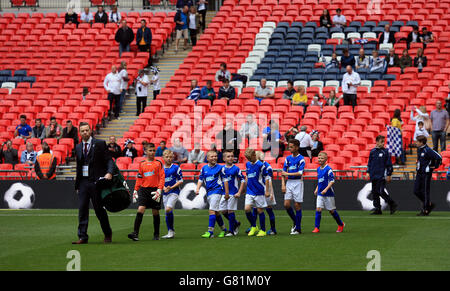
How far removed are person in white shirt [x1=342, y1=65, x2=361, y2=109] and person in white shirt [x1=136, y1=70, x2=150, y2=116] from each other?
698 centimetres

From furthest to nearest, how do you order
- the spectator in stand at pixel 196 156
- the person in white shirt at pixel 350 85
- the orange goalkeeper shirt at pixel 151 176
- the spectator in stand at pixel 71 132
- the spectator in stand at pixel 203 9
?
the spectator in stand at pixel 203 9, the spectator in stand at pixel 71 132, the person in white shirt at pixel 350 85, the spectator in stand at pixel 196 156, the orange goalkeeper shirt at pixel 151 176

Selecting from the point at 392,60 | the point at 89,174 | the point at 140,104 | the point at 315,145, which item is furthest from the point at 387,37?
the point at 89,174

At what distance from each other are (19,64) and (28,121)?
4.85m

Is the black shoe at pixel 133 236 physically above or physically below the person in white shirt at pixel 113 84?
below

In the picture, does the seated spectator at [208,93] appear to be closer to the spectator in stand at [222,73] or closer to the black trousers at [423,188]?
the spectator in stand at [222,73]

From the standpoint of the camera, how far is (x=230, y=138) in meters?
23.7

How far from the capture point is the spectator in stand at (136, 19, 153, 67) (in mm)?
31203

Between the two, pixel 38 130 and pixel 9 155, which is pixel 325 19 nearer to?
pixel 38 130

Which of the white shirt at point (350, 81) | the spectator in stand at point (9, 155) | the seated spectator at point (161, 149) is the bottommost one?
the spectator in stand at point (9, 155)

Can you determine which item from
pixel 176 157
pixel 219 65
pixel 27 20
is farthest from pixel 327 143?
pixel 27 20

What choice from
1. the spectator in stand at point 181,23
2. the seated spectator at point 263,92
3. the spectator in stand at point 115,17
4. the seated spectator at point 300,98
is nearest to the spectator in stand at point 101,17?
the spectator in stand at point 115,17

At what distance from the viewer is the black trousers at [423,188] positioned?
18903 mm

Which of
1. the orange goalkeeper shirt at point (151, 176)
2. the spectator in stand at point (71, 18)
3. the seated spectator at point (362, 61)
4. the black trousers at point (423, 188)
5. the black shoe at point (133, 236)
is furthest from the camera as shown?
the spectator in stand at point (71, 18)

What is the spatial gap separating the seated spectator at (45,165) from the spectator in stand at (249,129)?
18.5 feet
